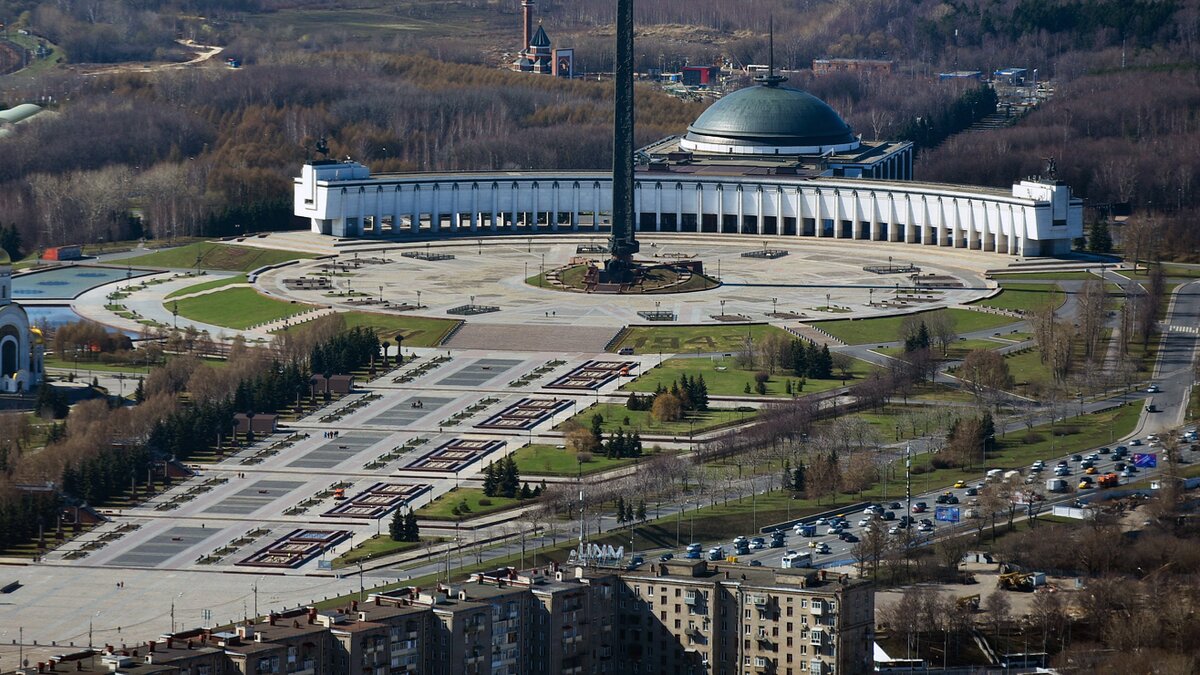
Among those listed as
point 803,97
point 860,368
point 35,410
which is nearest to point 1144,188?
point 803,97

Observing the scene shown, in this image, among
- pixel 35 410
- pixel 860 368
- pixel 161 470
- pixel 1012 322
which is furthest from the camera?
pixel 1012 322

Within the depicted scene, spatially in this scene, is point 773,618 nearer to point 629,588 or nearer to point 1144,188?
point 629,588

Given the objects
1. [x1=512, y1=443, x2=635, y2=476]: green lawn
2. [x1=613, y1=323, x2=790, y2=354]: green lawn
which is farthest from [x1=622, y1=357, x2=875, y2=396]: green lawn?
[x1=512, y1=443, x2=635, y2=476]: green lawn

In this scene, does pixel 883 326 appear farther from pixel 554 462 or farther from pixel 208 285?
pixel 208 285

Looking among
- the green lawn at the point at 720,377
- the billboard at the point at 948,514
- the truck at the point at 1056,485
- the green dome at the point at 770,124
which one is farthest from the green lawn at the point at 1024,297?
the billboard at the point at 948,514

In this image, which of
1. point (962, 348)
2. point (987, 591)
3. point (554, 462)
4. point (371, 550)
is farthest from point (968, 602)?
point (962, 348)
